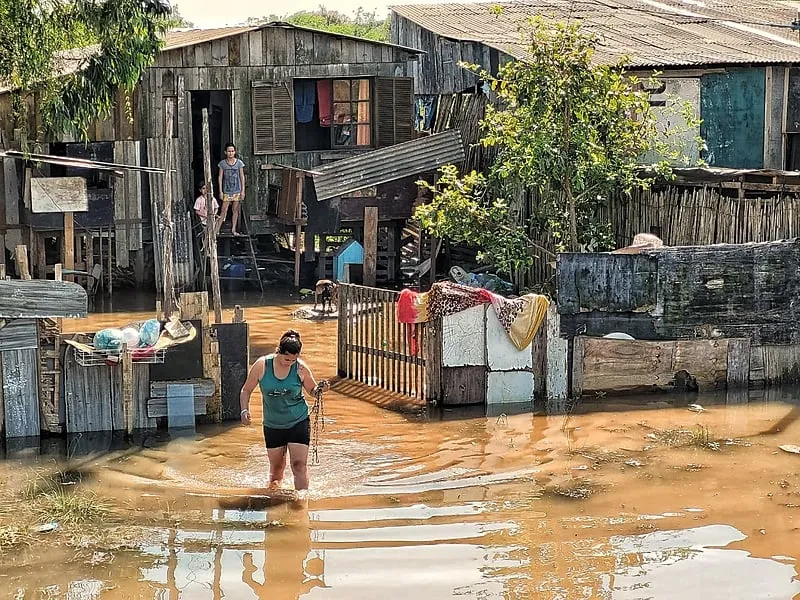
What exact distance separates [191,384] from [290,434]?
230 cm

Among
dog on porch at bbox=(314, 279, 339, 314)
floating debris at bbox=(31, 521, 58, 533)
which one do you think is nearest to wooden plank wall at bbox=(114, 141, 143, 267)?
dog on porch at bbox=(314, 279, 339, 314)

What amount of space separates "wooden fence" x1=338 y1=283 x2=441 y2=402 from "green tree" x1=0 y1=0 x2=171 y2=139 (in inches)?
185

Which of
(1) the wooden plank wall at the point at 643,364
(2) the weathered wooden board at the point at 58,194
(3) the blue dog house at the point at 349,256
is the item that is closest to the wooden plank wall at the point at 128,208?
(2) the weathered wooden board at the point at 58,194

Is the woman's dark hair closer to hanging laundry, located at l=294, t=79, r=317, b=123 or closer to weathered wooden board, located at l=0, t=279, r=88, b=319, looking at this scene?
weathered wooden board, located at l=0, t=279, r=88, b=319

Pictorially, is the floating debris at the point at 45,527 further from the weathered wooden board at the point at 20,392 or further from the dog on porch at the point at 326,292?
the dog on porch at the point at 326,292

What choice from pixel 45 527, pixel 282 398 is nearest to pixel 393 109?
pixel 282 398

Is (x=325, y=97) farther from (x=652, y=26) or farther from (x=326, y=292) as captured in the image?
(x=652, y=26)

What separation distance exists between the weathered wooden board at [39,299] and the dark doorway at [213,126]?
32.3 feet

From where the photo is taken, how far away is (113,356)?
36.6 ft

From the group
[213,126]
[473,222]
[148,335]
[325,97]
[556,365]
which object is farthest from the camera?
[213,126]

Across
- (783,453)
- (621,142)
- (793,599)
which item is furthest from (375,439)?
(621,142)

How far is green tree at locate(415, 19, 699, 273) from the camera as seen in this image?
48.6 feet

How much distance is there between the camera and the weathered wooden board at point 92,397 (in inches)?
441

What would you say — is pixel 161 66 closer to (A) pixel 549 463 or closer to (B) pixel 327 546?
(A) pixel 549 463
